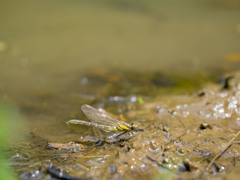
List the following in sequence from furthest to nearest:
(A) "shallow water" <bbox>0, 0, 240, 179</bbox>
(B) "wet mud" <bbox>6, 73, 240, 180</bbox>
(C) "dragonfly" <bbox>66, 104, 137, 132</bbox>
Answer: (A) "shallow water" <bbox>0, 0, 240, 179</bbox> → (C) "dragonfly" <bbox>66, 104, 137, 132</bbox> → (B) "wet mud" <bbox>6, 73, 240, 180</bbox>

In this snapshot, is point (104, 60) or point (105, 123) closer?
point (105, 123)

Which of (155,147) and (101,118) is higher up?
(101,118)

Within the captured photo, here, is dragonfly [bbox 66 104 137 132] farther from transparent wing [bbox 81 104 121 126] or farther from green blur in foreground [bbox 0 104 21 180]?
green blur in foreground [bbox 0 104 21 180]

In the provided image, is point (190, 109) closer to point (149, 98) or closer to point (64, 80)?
point (149, 98)

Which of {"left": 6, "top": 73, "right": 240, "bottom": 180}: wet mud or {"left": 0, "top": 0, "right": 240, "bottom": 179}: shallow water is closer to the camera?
{"left": 6, "top": 73, "right": 240, "bottom": 180}: wet mud

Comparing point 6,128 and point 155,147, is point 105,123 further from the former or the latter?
point 6,128

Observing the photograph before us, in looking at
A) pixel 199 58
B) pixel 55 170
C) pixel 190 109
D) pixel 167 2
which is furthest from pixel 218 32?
pixel 55 170

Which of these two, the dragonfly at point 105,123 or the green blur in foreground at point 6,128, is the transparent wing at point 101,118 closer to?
the dragonfly at point 105,123

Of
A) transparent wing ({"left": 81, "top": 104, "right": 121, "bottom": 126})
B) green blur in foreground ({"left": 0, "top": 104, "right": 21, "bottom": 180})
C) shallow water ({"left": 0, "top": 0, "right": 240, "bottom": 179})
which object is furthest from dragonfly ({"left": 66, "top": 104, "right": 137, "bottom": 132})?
green blur in foreground ({"left": 0, "top": 104, "right": 21, "bottom": 180})

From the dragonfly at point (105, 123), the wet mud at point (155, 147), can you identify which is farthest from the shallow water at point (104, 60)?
the dragonfly at point (105, 123)

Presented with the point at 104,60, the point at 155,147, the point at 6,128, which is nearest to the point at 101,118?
the point at 155,147
